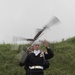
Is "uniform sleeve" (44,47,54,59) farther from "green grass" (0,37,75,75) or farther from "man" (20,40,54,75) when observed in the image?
"green grass" (0,37,75,75)

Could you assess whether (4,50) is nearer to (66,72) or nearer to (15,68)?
(15,68)

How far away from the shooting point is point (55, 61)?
1723cm

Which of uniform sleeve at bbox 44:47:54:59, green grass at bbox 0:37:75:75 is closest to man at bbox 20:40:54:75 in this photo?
uniform sleeve at bbox 44:47:54:59

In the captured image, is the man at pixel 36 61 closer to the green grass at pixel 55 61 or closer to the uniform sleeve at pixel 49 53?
the uniform sleeve at pixel 49 53

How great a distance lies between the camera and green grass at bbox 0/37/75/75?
16078 millimetres

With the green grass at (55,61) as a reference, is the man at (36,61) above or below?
above

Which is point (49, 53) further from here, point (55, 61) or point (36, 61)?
point (55, 61)

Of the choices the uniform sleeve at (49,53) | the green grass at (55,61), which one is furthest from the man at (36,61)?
the green grass at (55,61)

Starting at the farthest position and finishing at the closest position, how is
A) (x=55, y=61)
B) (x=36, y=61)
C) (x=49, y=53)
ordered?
(x=55, y=61) < (x=49, y=53) < (x=36, y=61)

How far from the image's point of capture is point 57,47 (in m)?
18.5

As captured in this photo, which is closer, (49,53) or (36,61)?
(36,61)

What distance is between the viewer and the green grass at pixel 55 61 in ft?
52.7

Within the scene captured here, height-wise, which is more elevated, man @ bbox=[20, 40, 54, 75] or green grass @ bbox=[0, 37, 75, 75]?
man @ bbox=[20, 40, 54, 75]

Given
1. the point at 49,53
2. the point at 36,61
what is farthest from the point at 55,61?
the point at 36,61
